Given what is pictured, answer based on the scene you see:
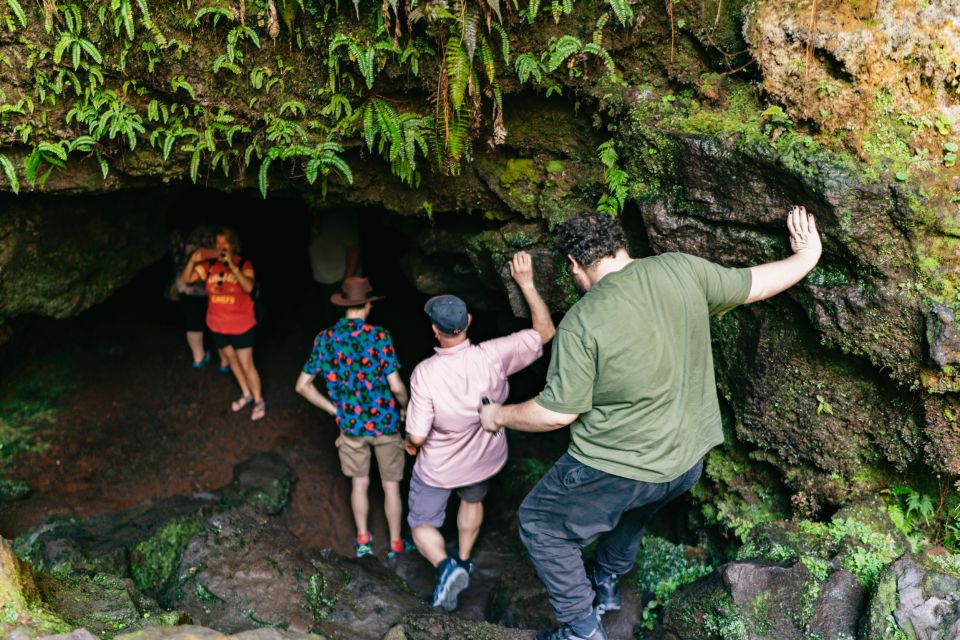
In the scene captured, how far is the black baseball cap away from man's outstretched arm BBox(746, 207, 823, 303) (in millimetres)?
1968

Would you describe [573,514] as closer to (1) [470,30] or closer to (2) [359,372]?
(2) [359,372]

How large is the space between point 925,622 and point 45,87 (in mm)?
6661

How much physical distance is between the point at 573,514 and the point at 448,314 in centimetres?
165

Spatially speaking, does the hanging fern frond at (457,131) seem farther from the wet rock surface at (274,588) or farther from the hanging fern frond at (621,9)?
the wet rock surface at (274,588)

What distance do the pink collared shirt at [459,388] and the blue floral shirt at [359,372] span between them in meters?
0.77

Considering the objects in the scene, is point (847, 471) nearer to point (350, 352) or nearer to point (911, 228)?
point (911, 228)

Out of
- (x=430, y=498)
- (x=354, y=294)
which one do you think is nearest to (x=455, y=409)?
(x=430, y=498)

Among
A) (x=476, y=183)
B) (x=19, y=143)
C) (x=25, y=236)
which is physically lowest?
(x=25, y=236)

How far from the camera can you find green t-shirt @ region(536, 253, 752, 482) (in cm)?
394

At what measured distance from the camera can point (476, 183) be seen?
5855mm

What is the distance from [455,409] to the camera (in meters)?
5.33

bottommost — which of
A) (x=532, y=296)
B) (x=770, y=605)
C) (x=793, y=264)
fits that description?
(x=770, y=605)

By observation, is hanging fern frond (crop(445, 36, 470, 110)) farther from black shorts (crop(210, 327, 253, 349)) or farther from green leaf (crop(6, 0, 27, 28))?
black shorts (crop(210, 327, 253, 349))

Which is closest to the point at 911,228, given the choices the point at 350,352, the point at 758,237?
the point at 758,237
